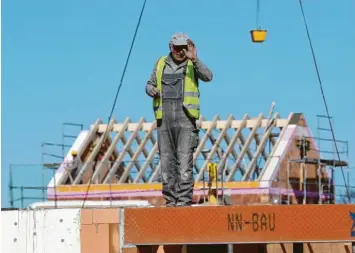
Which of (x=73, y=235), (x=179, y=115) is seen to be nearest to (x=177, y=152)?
(x=179, y=115)

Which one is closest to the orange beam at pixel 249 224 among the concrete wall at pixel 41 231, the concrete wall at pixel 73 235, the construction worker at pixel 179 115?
the concrete wall at pixel 73 235

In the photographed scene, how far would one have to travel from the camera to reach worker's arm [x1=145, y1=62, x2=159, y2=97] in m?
16.8

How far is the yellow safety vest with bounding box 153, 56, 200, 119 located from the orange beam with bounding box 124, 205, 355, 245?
176cm

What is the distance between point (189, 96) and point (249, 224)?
7.07ft

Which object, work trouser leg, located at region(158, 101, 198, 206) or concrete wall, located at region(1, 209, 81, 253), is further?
work trouser leg, located at region(158, 101, 198, 206)

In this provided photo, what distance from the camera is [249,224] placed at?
606 inches

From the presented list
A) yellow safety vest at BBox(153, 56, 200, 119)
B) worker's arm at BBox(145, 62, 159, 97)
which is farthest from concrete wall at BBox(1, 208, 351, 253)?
worker's arm at BBox(145, 62, 159, 97)

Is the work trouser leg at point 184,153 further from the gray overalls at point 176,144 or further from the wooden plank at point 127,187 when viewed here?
the wooden plank at point 127,187

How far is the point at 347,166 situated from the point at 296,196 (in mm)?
2527

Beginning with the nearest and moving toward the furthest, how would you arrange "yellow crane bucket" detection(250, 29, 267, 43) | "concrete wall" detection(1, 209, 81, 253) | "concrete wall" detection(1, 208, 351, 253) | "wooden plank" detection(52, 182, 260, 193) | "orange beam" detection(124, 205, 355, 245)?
1. "orange beam" detection(124, 205, 355, 245)
2. "concrete wall" detection(1, 208, 351, 253)
3. "concrete wall" detection(1, 209, 81, 253)
4. "yellow crane bucket" detection(250, 29, 267, 43)
5. "wooden plank" detection(52, 182, 260, 193)

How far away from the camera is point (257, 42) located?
3231cm

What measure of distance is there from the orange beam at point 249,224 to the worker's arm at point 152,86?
6.51 ft

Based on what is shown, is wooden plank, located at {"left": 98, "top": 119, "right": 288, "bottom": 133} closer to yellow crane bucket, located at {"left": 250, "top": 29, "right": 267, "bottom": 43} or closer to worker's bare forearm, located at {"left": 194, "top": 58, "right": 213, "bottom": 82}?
yellow crane bucket, located at {"left": 250, "top": 29, "right": 267, "bottom": 43}

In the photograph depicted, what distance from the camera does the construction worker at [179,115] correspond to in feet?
54.5
